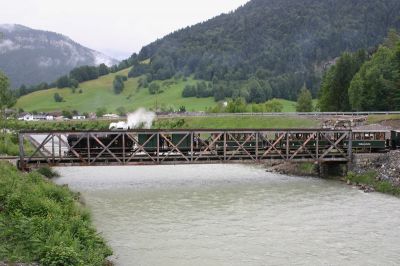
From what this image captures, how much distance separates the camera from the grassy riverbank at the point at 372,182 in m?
38.8

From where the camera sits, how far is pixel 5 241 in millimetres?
19188

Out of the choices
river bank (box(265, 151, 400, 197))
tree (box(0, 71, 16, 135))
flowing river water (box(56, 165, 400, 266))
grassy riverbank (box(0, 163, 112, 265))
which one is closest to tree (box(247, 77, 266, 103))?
tree (box(0, 71, 16, 135))

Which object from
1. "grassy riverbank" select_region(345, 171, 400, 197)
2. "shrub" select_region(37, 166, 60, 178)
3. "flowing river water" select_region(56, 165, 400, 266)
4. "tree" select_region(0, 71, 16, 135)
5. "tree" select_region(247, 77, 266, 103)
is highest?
"tree" select_region(247, 77, 266, 103)

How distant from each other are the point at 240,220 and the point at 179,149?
741 inches

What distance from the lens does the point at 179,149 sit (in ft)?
160

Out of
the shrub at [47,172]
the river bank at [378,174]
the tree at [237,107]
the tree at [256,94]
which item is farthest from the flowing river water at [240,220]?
the tree at [256,94]

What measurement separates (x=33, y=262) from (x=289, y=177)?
116 feet

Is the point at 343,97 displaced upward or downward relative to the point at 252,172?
upward

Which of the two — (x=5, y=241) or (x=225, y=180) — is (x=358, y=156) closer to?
(x=225, y=180)

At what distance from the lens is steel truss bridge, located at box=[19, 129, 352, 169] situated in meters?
44.0

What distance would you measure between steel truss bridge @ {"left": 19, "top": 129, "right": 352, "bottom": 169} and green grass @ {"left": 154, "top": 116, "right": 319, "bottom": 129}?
2838cm

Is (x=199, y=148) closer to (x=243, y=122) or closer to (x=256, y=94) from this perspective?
(x=243, y=122)

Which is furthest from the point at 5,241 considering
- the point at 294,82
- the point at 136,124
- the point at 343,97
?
the point at 294,82

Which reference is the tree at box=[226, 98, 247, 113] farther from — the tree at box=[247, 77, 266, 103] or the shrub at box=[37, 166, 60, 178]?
the shrub at box=[37, 166, 60, 178]
